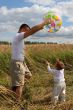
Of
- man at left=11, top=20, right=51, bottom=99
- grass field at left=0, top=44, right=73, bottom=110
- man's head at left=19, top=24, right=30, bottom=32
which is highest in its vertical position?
man's head at left=19, top=24, right=30, bottom=32

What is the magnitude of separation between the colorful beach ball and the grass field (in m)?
1.25

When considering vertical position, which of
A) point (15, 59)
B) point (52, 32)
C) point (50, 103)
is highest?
point (52, 32)

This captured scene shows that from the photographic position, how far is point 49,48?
15.5 m

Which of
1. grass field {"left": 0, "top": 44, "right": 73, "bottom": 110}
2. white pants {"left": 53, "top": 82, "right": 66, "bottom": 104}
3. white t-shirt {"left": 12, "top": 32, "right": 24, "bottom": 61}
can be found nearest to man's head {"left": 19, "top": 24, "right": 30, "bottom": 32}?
white t-shirt {"left": 12, "top": 32, "right": 24, "bottom": 61}

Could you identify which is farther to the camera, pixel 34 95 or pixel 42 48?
pixel 42 48

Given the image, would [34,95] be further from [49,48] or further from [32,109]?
[49,48]

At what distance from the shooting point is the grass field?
6520 mm

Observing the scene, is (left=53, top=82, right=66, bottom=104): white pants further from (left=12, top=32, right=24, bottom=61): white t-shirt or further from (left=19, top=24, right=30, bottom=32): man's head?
(left=19, top=24, right=30, bottom=32): man's head

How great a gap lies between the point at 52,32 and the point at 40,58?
717 centimetres

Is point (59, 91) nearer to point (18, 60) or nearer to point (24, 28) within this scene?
point (18, 60)

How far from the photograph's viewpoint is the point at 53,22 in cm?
632

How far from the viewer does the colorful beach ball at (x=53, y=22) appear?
6266 millimetres

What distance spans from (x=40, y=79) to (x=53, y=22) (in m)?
3.38

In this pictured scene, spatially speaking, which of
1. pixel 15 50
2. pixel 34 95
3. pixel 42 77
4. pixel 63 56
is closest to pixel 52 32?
pixel 15 50
